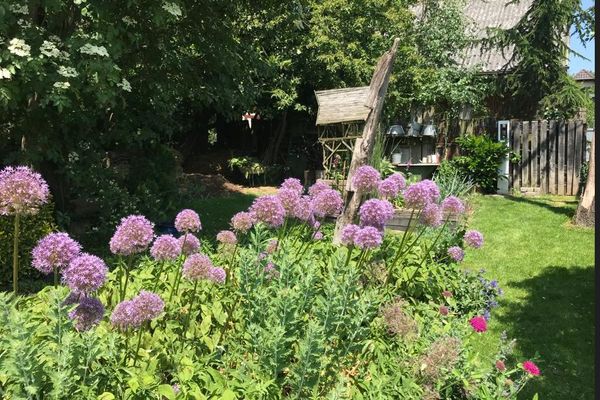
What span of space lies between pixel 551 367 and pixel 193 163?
13828mm

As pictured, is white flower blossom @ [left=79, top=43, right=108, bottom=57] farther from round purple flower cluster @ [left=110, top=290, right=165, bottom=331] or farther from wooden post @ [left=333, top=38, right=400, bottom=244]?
round purple flower cluster @ [left=110, top=290, right=165, bottom=331]

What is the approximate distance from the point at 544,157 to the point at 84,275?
11.4 meters

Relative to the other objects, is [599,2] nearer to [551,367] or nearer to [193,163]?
[551,367]

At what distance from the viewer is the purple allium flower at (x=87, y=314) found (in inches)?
70.4

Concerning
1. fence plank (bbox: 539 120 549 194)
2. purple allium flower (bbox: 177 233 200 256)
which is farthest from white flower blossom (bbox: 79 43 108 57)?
fence plank (bbox: 539 120 549 194)

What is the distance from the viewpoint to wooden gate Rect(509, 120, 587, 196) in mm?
10938

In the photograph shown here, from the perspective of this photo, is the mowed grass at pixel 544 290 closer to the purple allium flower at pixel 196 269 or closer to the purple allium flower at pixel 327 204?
the purple allium flower at pixel 327 204

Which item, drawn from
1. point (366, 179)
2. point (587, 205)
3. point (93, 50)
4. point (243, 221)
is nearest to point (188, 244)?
point (243, 221)

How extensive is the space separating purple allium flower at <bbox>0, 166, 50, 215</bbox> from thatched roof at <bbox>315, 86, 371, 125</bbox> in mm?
4892

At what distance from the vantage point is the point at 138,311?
1.86 metres

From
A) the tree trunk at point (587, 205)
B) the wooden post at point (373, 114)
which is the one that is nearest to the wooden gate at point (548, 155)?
the tree trunk at point (587, 205)

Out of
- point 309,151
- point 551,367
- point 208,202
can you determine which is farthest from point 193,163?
point 551,367

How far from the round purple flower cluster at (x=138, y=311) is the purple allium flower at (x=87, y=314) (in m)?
0.08

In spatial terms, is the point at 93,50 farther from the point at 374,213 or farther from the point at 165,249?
the point at 374,213
